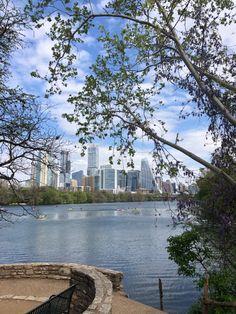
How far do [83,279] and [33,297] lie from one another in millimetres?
2689

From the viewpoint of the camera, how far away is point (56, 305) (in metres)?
7.39

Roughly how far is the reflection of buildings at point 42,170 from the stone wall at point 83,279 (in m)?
2.25

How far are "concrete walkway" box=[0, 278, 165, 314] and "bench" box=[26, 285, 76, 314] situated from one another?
214 centimetres

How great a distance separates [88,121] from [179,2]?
3219mm

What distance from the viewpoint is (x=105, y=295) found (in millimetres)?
7160

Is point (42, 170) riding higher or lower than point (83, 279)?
higher

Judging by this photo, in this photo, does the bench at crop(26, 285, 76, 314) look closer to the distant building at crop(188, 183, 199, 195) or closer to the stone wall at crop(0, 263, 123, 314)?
the stone wall at crop(0, 263, 123, 314)

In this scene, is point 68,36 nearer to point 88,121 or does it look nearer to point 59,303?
point 88,121

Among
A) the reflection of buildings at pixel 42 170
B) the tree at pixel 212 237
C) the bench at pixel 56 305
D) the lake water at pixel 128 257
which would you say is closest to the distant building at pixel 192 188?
the tree at pixel 212 237

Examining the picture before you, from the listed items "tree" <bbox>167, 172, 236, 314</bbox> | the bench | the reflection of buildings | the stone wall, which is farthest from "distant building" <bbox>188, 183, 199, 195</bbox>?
the bench

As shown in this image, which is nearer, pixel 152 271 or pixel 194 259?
pixel 194 259

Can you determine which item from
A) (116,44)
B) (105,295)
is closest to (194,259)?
(105,295)

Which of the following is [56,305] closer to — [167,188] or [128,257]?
[167,188]

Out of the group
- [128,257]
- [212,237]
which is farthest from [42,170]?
[128,257]
